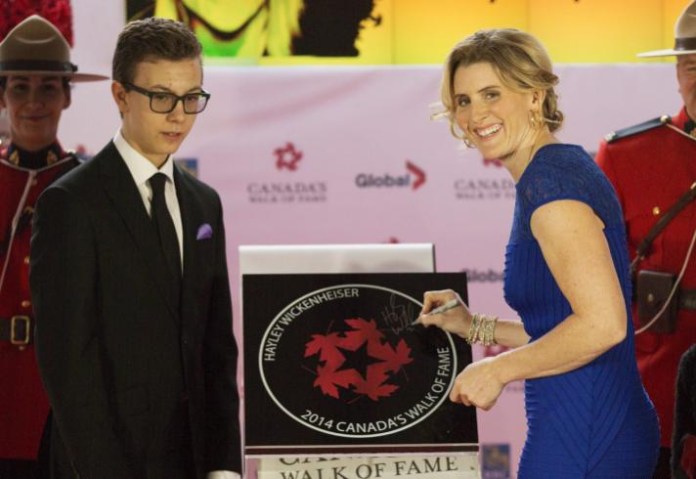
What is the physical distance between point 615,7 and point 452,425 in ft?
9.46

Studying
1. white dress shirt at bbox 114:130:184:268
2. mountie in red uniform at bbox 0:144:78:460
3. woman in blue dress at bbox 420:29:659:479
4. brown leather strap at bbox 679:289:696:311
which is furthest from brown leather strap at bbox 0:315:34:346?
brown leather strap at bbox 679:289:696:311

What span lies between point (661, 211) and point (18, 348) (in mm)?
2013

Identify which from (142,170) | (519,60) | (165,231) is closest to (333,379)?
(165,231)

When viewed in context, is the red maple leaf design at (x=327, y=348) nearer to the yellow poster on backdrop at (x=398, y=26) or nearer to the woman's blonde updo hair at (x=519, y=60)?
the woman's blonde updo hair at (x=519, y=60)

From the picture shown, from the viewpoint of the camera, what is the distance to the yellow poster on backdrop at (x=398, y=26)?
5.25 meters

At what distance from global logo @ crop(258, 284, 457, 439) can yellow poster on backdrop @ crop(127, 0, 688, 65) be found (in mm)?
2315

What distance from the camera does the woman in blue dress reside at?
2.34 metres

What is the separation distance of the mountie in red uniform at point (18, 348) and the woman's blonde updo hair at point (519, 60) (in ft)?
5.65

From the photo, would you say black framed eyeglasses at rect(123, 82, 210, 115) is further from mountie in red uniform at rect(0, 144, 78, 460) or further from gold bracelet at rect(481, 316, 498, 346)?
mountie in red uniform at rect(0, 144, 78, 460)

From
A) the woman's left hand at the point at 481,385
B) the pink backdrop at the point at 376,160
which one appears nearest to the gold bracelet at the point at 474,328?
the woman's left hand at the point at 481,385

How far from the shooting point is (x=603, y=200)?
243cm

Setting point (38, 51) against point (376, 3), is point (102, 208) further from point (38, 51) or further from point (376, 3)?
point (376, 3)

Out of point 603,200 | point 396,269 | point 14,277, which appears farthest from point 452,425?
point 14,277

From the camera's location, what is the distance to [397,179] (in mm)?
5070
